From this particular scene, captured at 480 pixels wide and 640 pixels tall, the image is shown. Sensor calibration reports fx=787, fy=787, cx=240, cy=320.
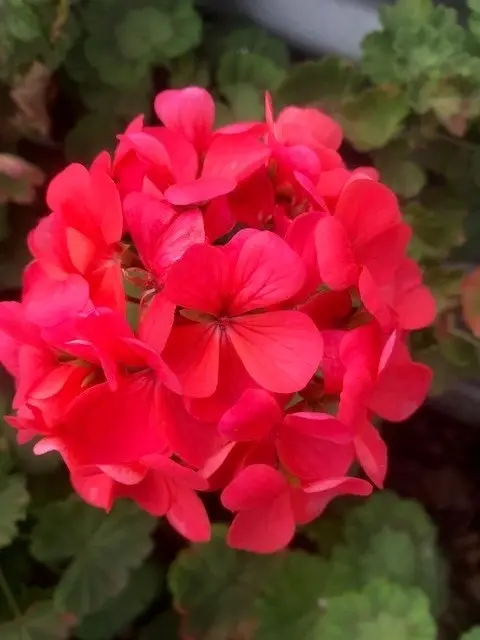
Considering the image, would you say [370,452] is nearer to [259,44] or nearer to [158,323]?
[158,323]

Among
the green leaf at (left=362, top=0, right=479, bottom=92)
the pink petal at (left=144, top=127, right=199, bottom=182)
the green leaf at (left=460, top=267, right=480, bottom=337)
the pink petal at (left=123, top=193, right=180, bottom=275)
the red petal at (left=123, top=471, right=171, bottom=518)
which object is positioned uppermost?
the green leaf at (left=362, top=0, right=479, bottom=92)

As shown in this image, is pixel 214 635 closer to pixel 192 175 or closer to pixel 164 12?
pixel 192 175

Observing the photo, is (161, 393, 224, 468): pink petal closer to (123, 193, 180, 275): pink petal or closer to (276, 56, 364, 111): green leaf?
(123, 193, 180, 275): pink petal

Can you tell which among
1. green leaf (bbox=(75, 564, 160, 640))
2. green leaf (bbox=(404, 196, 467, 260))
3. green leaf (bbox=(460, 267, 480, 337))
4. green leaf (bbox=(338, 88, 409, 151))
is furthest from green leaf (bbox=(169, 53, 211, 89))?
green leaf (bbox=(75, 564, 160, 640))

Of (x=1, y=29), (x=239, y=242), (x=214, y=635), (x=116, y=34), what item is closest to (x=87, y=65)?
(x=116, y=34)

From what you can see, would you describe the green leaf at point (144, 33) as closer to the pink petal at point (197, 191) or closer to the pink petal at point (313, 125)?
the pink petal at point (313, 125)

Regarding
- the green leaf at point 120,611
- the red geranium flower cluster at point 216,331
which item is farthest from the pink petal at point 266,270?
the green leaf at point 120,611
